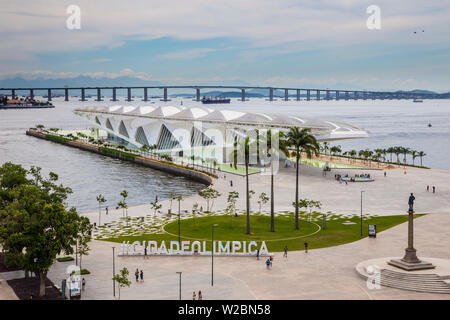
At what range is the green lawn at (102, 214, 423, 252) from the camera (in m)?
47.2

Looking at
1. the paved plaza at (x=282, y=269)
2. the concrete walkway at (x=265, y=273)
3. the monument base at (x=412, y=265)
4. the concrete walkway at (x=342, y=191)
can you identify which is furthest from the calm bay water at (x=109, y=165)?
the monument base at (x=412, y=265)

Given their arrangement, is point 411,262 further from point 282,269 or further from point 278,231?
point 278,231

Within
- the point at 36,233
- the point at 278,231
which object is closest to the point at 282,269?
the point at 278,231

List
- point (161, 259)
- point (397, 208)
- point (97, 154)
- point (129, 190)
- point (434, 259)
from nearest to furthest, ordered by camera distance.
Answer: point (434, 259) → point (161, 259) → point (397, 208) → point (129, 190) → point (97, 154)

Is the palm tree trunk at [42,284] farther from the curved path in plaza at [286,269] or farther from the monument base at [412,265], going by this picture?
the monument base at [412,265]

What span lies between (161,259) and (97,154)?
85930 mm

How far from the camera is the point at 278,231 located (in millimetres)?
51188

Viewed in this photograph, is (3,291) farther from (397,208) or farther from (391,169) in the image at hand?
(391,169)

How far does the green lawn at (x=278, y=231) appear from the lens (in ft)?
155

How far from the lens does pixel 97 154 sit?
407 feet

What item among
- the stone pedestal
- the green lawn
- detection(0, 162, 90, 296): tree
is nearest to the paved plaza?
the green lawn

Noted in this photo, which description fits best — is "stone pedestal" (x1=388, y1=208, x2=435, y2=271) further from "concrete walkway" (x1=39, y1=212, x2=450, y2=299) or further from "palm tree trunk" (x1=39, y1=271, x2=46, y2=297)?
"palm tree trunk" (x1=39, y1=271, x2=46, y2=297)

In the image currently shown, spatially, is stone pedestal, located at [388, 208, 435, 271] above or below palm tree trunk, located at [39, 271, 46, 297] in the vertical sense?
above
